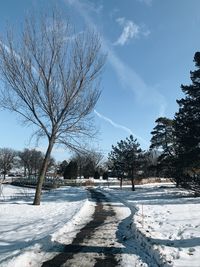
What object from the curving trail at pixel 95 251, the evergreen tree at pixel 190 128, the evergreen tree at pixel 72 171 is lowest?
the curving trail at pixel 95 251

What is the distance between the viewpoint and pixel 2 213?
1703 cm

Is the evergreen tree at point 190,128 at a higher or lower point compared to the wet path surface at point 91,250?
higher

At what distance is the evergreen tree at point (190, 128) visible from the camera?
23.7 metres

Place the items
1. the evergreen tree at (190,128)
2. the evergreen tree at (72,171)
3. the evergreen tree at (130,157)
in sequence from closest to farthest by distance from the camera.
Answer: the evergreen tree at (190,128) < the evergreen tree at (130,157) < the evergreen tree at (72,171)

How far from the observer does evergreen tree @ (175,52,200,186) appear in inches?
934

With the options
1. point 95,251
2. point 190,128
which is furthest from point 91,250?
point 190,128

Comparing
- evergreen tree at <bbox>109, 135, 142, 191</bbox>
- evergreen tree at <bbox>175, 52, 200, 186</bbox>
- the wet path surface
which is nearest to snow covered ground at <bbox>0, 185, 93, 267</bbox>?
the wet path surface

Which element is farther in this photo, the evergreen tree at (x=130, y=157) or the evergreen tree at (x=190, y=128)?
the evergreen tree at (x=130, y=157)

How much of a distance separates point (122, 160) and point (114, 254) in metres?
41.1

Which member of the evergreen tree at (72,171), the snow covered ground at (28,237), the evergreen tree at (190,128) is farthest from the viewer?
the evergreen tree at (72,171)

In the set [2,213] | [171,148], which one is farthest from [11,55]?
[171,148]

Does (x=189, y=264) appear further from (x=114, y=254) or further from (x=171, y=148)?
(x=171, y=148)

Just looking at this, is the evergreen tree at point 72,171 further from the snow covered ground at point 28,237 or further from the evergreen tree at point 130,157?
the snow covered ground at point 28,237

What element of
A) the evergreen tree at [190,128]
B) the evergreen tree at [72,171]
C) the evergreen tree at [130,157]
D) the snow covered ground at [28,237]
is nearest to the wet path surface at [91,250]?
the snow covered ground at [28,237]
